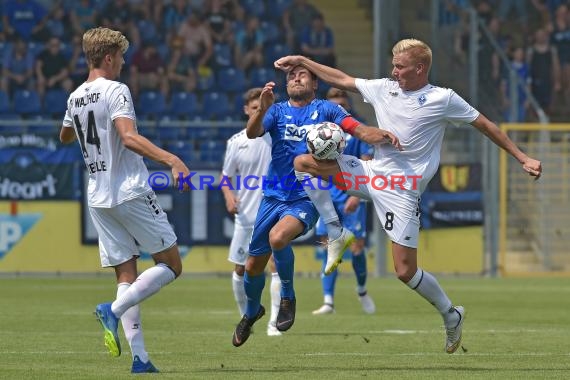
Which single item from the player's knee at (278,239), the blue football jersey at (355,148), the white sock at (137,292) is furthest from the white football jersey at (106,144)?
the blue football jersey at (355,148)

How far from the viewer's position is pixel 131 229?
30.3 feet

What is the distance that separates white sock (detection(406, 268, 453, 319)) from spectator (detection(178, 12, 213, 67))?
1679 cm

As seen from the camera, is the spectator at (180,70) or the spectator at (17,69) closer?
the spectator at (17,69)

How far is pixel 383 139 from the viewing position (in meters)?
10.1

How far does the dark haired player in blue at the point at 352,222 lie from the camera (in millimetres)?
14883

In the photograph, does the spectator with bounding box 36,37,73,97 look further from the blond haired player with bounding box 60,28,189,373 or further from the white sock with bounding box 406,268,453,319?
the blond haired player with bounding box 60,28,189,373

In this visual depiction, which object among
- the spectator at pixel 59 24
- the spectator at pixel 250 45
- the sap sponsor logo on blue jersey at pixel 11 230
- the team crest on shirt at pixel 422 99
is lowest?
the sap sponsor logo on blue jersey at pixel 11 230

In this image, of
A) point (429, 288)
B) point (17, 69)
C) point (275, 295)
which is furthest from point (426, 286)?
point (17, 69)

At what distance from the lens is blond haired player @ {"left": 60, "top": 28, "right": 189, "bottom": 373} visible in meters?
9.09

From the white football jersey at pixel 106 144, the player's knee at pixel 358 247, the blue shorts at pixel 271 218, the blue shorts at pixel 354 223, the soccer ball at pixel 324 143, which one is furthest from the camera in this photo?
the player's knee at pixel 358 247

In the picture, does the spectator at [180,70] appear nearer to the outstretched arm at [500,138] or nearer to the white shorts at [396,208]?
the white shorts at [396,208]

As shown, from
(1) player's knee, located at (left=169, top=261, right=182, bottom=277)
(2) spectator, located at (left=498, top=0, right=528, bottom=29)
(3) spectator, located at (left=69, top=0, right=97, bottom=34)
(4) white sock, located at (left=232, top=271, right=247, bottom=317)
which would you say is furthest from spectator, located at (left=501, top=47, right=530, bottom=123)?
(1) player's knee, located at (left=169, top=261, right=182, bottom=277)

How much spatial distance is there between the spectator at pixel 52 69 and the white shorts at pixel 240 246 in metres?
12.6

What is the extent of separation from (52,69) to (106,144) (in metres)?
17.0
